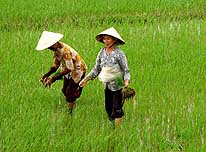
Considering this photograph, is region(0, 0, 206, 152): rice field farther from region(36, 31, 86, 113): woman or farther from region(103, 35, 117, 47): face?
region(103, 35, 117, 47): face

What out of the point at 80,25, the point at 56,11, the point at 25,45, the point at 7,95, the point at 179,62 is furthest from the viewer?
the point at 56,11

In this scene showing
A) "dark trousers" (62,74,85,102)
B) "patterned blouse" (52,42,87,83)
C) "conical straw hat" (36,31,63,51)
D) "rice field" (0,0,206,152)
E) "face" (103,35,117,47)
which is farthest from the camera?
"dark trousers" (62,74,85,102)

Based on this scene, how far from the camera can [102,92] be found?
183 inches

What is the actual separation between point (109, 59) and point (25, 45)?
2319 millimetres

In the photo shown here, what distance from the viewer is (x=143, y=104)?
14.3 feet

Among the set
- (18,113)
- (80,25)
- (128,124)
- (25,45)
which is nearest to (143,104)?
(128,124)

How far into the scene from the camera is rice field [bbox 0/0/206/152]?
360 centimetres

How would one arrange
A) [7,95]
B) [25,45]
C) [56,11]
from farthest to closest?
[56,11] < [25,45] < [7,95]

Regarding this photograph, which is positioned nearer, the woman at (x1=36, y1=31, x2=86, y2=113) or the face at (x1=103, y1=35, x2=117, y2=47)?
the face at (x1=103, y1=35, x2=117, y2=47)

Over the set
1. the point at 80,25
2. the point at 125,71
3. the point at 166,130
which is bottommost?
the point at 166,130

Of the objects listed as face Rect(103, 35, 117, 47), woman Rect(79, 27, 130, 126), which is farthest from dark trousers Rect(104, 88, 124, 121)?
face Rect(103, 35, 117, 47)

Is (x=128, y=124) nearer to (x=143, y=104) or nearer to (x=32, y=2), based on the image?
(x=143, y=104)

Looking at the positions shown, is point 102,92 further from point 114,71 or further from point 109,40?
point 109,40

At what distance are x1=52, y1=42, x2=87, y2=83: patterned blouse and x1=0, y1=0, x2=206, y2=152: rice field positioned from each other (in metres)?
0.28
